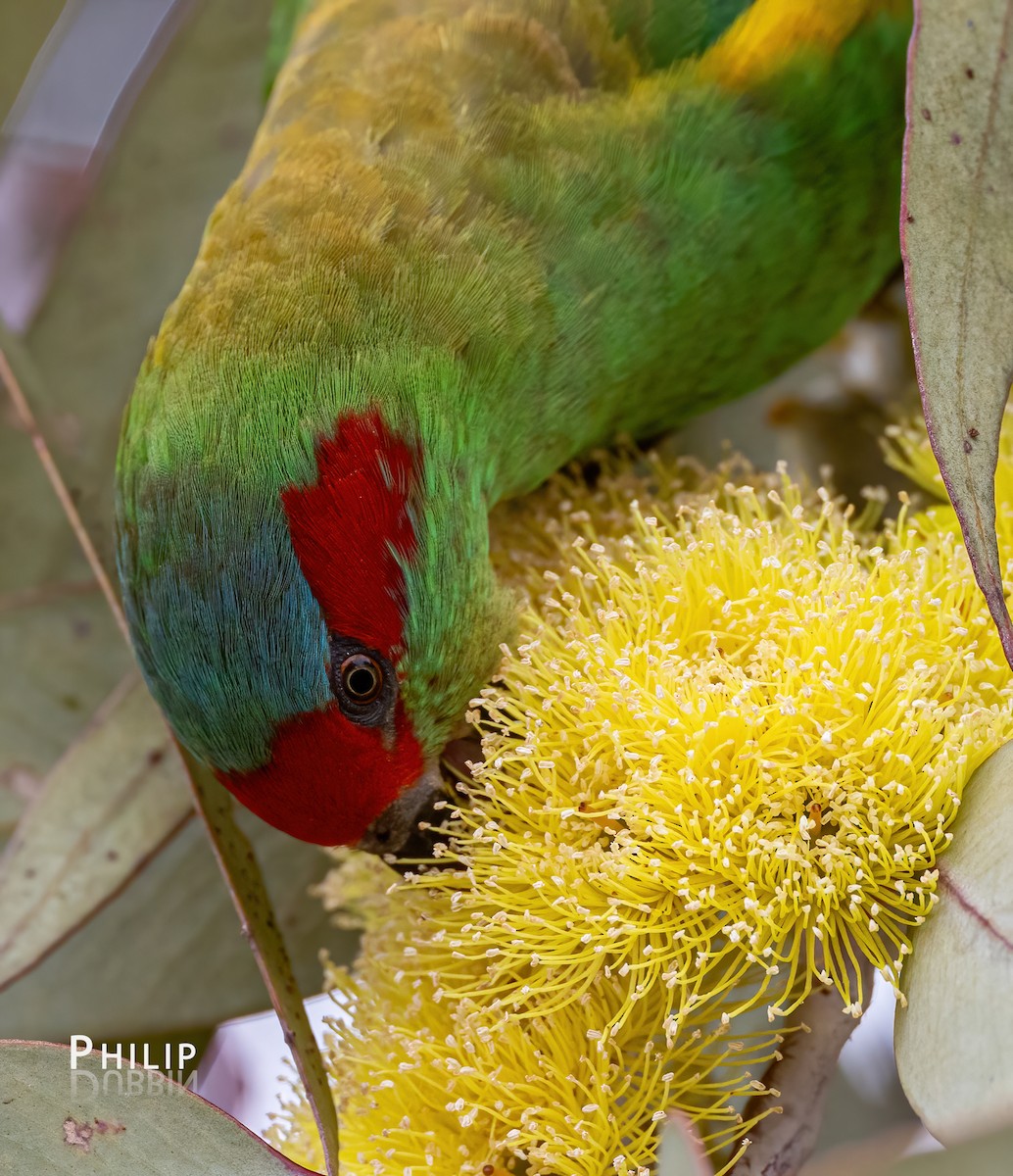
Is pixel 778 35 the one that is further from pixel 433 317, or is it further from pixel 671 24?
pixel 433 317

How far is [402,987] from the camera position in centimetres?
100

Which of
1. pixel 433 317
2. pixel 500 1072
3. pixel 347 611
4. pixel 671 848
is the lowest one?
pixel 500 1072

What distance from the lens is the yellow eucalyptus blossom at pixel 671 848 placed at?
0.86 m

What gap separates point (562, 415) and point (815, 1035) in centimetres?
60

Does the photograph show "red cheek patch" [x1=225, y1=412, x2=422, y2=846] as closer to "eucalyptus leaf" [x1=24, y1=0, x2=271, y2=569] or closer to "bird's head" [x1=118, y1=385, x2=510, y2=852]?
"bird's head" [x1=118, y1=385, x2=510, y2=852]

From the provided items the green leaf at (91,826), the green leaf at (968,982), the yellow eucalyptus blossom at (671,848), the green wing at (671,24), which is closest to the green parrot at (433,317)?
the green wing at (671,24)

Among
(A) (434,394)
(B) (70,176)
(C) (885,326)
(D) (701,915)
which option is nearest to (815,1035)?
(D) (701,915)

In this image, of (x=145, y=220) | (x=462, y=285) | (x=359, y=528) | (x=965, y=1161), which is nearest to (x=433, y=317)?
(x=462, y=285)

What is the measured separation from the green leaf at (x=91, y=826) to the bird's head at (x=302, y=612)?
20 centimetres

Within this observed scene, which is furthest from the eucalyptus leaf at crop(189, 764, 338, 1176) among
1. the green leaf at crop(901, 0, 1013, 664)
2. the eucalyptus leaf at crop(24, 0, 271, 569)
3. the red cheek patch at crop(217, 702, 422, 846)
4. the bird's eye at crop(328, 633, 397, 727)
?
the eucalyptus leaf at crop(24, 0, 271, 569)

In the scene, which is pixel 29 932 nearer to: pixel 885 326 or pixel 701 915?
pixel 701 915

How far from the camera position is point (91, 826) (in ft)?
3.91

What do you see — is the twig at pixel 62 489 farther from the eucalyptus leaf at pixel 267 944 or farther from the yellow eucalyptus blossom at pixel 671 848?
the yellow eucalyptus blossom at pixel 671 848

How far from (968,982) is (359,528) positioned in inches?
20.6
